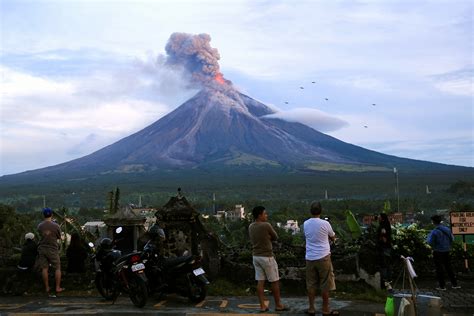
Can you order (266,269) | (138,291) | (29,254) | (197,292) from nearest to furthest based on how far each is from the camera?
(266,269) → (138,291) → (197,292) → (29,254)

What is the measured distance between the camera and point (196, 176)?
112812mm

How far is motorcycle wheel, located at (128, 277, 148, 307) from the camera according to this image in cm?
938

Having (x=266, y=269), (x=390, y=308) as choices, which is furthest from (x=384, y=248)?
(x=390, y=308)

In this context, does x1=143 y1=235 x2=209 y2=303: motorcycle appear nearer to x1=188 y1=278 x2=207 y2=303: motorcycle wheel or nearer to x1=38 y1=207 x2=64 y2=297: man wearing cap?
x1=188 y1=278 x2=207 y2=303: motorcycle wheel

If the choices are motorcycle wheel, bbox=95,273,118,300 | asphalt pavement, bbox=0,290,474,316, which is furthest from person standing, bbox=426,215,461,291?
motorcycle wheel, bbox=95,273,118,300

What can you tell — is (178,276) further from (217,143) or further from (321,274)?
(217,143)

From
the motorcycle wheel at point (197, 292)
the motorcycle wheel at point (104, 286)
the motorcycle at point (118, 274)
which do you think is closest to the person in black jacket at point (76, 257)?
the motorcycle at point (118, 274)

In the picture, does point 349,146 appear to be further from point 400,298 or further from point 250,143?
point 400,298

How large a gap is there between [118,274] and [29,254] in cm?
202

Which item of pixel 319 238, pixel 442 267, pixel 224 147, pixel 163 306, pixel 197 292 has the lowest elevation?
pixel 163 306

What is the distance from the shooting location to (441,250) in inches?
446

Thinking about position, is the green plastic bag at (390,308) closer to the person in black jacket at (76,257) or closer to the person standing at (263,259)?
the person standing at (263,259)

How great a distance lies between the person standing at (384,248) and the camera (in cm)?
1084

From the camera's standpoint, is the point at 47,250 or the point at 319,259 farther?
the point at 47,250
